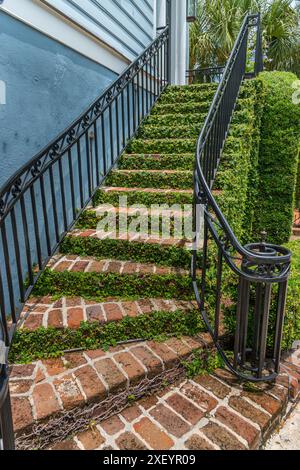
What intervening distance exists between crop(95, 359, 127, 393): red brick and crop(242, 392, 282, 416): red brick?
804 mm

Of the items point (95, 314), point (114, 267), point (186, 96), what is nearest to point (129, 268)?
point (114, 267)

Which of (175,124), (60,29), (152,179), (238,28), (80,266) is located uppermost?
(238,28)

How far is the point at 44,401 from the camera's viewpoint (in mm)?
1837

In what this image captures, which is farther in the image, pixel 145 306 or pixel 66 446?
pixel 145 306

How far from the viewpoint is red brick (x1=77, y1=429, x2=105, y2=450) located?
1.72 meters

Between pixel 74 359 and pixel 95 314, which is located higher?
pixel 95 314

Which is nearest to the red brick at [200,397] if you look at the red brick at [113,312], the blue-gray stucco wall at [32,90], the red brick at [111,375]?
the red brick at [111,375]

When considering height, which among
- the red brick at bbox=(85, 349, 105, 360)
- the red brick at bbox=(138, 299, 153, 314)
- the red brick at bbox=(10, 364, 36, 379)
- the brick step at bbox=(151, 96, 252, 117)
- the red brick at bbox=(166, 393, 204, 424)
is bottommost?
the red brick at bbox=(166, 393, 204, 424)

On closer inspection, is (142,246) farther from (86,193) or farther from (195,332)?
(86,193)

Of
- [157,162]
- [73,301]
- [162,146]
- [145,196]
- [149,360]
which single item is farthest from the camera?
[162,146]

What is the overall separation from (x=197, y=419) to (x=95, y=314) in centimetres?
103

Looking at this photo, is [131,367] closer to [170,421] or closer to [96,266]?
[170,421]

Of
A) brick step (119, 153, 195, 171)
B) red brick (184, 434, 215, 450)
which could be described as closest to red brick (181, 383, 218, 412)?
red brick (184, 434, 215, 450)

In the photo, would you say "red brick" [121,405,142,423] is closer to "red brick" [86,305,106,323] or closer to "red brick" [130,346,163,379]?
"red brick" [130,346,163,379]
